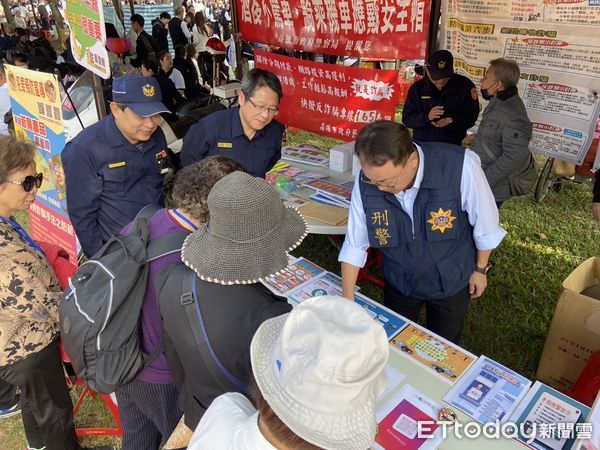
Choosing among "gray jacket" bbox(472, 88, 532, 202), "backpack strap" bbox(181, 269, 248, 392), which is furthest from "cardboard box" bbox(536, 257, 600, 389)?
"backpack strap" bbox(181, 269, 248, 392)

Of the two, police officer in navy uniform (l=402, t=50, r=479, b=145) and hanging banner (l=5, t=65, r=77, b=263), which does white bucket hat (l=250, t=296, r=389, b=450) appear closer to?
hanging banner (l=5, t=65, r=77, b=263)

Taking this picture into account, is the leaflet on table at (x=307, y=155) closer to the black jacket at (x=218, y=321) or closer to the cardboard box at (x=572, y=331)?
the cardboard box at (x=572, y=331)

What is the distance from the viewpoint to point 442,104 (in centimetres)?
345

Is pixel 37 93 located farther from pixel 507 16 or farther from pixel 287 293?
pixel 507 16

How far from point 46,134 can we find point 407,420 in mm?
2744

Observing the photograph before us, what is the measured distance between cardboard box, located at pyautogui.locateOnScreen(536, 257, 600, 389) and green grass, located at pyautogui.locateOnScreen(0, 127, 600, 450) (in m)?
0.27

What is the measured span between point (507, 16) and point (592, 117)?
3.39ft

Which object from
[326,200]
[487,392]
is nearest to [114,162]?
[326,200]

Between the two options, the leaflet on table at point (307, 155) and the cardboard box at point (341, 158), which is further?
the leaflet on table at point (307, 155)

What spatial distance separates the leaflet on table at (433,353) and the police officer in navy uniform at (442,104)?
2.21 m

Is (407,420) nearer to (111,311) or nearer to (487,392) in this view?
(487,392)

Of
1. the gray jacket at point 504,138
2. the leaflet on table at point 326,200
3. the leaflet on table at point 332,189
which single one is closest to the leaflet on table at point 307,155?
the leaflet on table at point 332,189

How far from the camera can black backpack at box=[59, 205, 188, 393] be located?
1303 millimetres

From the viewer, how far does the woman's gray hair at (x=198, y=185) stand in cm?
138
